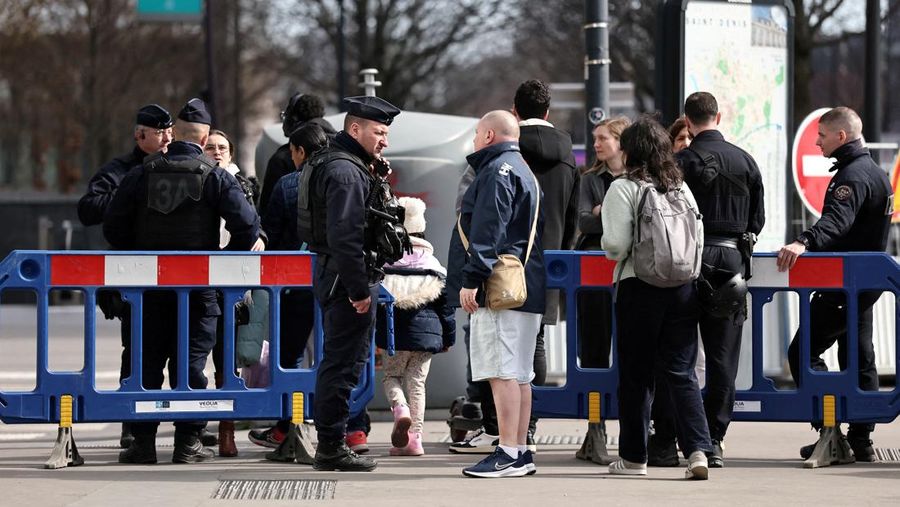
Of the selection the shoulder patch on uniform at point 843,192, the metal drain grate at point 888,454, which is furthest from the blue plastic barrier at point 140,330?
the metal drain grate at point 888,454

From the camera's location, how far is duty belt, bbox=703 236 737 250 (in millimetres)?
7895

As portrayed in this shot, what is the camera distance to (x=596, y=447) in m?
8.23

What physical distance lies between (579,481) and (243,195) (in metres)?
2.19

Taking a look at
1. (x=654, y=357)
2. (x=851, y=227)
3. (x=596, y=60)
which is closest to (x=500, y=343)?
(x=654, y=357)

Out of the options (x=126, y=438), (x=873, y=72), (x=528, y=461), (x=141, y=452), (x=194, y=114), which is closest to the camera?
(x=528, y=461)

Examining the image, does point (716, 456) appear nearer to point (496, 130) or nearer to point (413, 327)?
point (413, 327)

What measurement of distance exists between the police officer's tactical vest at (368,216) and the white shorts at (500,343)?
52 cm

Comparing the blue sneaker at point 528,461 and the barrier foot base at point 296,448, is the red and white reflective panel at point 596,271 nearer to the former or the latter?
the blue sneaker at point 528,461

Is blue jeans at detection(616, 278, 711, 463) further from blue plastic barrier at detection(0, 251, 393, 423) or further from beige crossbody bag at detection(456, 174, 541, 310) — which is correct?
blue plastic barrier at detection(0, 251, 393, 423)

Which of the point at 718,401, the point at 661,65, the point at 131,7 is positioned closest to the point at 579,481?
the point at 718,401

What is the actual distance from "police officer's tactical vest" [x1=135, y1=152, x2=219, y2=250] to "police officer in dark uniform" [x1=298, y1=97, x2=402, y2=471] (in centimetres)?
64

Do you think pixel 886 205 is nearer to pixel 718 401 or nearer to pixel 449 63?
pixel 718 401

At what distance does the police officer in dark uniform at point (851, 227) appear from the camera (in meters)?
8.25

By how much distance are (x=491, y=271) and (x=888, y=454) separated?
2750mm
